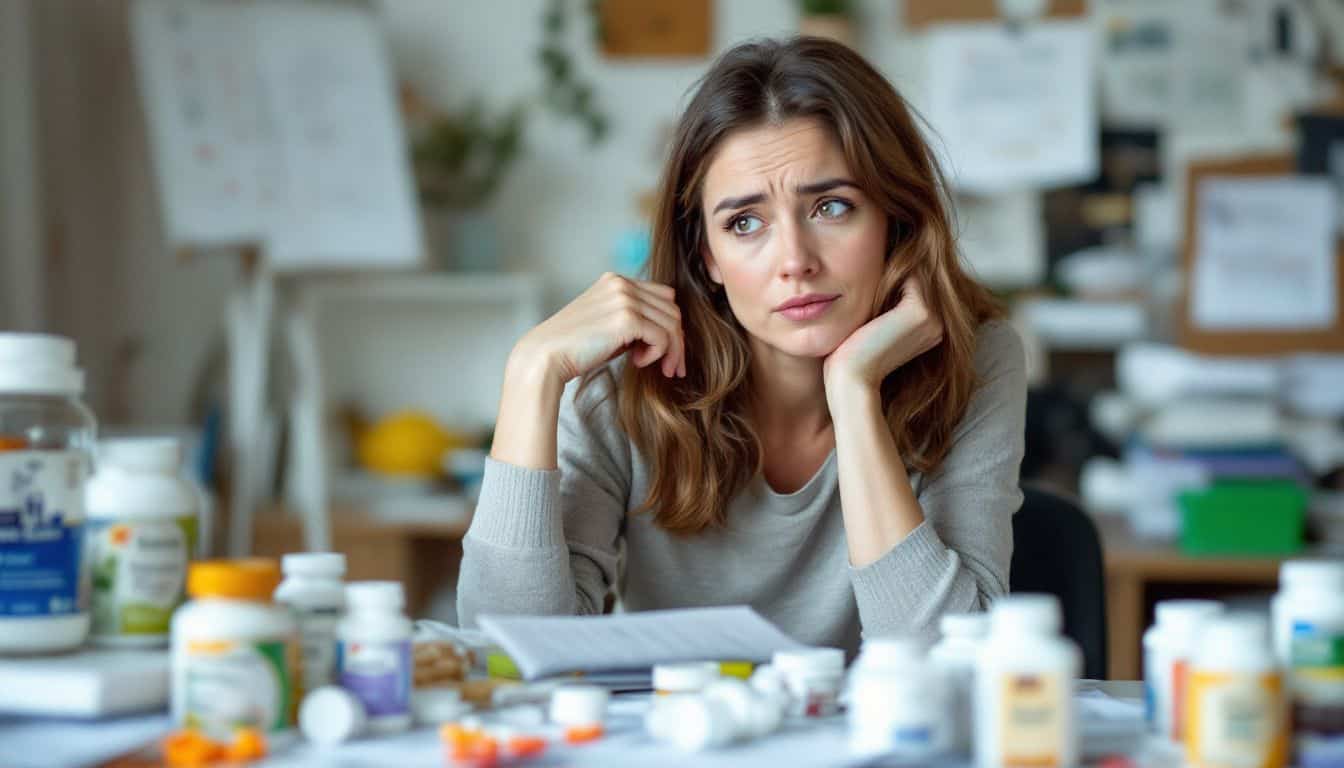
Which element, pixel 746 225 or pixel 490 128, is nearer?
pixel 746 225

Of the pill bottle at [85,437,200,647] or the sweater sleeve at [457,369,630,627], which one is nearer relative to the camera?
the pill bottle at [85,437,200,647]

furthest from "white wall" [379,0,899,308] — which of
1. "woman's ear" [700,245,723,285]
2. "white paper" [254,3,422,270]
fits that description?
"woman's ear" [700,245,723,285]

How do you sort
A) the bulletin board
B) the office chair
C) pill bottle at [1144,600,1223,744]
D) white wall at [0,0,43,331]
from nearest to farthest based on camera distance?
1. pill bottle at [1144,600,1223,744]
2. the office chair
3. white wall at [0,0,43,331]
4. the bulletin board

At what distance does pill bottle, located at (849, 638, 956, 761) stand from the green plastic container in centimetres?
197

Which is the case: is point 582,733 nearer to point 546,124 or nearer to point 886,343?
point 886,343

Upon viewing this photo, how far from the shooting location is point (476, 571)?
1413mm

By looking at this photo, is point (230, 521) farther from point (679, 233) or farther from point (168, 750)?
point (168, 750)

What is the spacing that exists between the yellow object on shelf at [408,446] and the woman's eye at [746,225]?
200 cm

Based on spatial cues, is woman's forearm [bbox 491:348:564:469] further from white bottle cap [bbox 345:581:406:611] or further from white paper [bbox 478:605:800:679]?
white bottle cap [bbox 345:581:406:611]

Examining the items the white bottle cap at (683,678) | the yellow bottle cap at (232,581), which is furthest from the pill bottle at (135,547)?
the white bottle cap at (683,678)

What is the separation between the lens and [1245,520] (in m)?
2.67

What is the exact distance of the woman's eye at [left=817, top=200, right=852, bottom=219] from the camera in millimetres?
1543

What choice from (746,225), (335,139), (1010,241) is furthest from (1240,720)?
(335,139)

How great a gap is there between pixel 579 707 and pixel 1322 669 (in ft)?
1.49
